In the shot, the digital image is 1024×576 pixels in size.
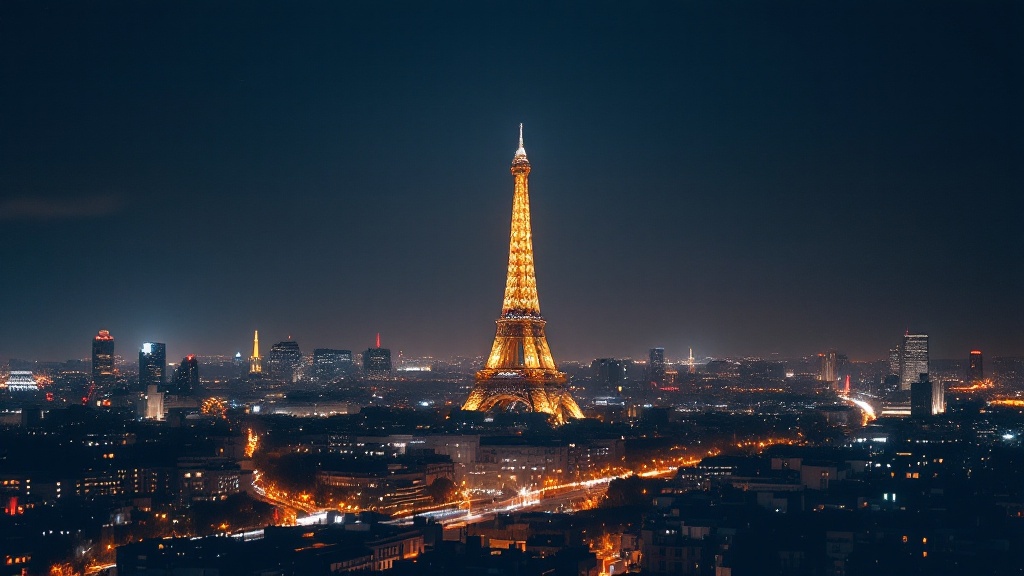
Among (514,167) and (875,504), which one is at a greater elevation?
(514,167)

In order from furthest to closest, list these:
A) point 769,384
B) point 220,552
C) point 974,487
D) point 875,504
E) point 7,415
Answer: point 769,384, point 7,415, point 974,487, point 875,504, point 220,552

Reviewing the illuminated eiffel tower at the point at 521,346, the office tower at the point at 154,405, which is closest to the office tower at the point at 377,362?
the office tower at the point at 154,405

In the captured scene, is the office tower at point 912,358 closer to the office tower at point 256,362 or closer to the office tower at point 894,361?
the office tower at point 894,361

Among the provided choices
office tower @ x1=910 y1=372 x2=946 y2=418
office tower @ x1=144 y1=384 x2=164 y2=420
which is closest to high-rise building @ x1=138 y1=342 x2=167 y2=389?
office tower @ x1=144 y1=384 x2=164 y2=420

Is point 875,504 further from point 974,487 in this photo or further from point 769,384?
point 769,384

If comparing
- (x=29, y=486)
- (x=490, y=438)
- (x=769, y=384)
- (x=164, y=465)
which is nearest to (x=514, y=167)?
(x=490, y=438)

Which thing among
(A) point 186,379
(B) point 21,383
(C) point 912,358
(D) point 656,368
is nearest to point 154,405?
(A) point 186,379

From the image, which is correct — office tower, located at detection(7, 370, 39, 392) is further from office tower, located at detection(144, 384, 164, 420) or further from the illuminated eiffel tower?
the illuminated eiffel tower
